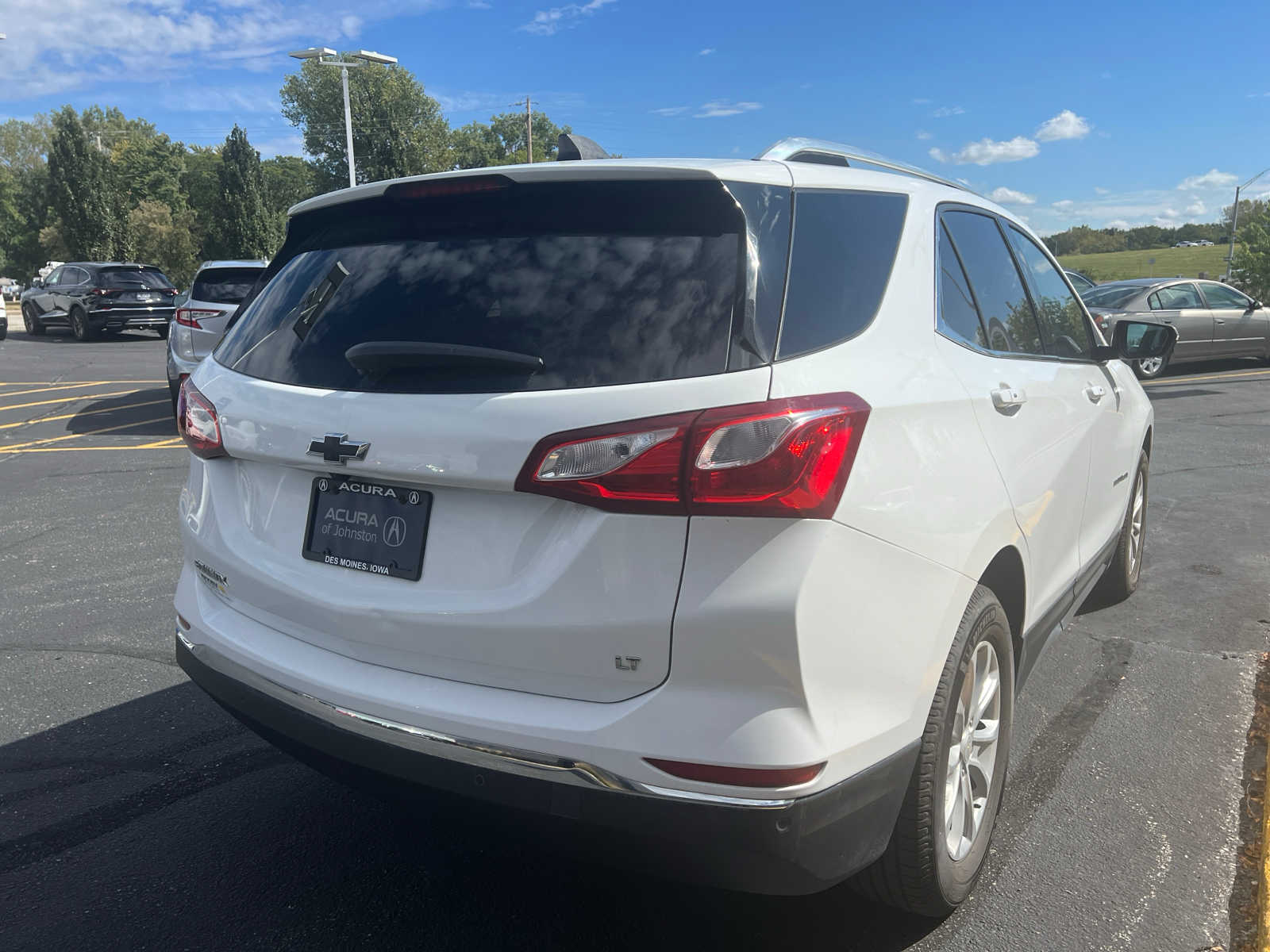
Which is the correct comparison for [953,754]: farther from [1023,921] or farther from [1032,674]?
[1032,674]


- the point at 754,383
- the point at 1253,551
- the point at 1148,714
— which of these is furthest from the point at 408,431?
the point at 1253,551

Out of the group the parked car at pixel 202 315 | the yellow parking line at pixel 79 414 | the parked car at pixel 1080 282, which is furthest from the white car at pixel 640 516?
the parked car at pixel 1080 282

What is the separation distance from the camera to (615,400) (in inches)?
74.4

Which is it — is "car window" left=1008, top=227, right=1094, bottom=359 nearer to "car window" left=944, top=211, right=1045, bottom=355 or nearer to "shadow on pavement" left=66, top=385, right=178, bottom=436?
"car window" left=944, top=211, right=1045, bottom=355

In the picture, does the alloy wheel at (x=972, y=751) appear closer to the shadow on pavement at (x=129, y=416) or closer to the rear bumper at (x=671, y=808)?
the rear bumper at (x=671, y=808)

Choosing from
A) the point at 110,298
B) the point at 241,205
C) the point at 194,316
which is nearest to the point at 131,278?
the point at 110,298

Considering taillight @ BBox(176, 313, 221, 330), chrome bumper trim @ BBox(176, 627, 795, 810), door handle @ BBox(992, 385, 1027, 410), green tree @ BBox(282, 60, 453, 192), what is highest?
green tree @ BBox(282, 60, 453, 192)

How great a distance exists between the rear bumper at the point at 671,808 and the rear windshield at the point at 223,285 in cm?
952

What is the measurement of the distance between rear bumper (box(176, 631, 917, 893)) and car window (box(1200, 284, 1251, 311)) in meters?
16.8

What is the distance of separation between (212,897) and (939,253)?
255cm

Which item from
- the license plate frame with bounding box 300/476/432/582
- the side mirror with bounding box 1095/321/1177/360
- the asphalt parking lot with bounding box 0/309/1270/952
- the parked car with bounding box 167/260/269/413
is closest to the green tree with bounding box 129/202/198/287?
the parked car with bounding box 167/260/269/413

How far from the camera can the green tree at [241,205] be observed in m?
52.5

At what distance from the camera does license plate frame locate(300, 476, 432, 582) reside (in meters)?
2.11

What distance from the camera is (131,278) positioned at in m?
23.8
